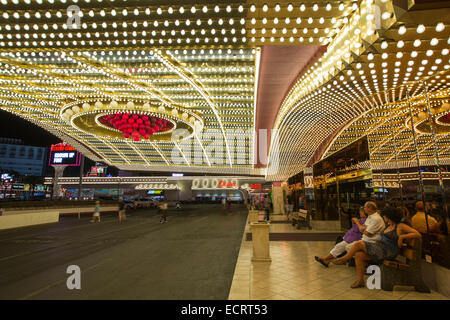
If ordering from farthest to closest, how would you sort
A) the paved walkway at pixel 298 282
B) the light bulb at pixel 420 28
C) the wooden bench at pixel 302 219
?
the wooden bench at pixel 302 219 < the light bulb at pixel 420 28 < the paved walkway at pixel 298 282

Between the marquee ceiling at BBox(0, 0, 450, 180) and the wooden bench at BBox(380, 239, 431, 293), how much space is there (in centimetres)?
452

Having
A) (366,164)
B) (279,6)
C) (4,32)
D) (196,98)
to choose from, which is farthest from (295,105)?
(4,32)

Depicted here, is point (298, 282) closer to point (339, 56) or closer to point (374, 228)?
→ point (374, 228)

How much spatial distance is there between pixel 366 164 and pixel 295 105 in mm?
6315

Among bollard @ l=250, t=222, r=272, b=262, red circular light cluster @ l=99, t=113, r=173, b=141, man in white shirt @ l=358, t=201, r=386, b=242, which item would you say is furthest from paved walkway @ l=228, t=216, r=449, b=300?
red circular light cluster @ l=99, t=113, r=173, b=141

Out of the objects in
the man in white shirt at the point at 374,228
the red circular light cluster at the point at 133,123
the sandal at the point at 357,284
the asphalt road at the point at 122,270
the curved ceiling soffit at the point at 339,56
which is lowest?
the asphalt road at the point at 122,270

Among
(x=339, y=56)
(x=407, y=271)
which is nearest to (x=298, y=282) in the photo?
(x=407, y=271)

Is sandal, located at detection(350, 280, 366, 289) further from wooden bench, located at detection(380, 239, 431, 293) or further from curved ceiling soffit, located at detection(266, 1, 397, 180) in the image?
curved ceiling soffit, located at detection(266, 1, 397, 180)

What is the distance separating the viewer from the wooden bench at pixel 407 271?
3980 millimetres

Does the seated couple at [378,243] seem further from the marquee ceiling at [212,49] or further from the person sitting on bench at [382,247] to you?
the marquee ceiling at [212,49]

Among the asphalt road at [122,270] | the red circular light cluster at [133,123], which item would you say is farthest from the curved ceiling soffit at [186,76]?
the asphalt road at [122,270]

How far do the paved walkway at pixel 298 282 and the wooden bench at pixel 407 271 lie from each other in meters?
0.13

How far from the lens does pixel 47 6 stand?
705 cm

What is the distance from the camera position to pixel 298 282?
4578 millimetres
